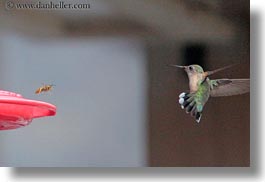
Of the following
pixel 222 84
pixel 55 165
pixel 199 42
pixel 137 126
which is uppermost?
pixel 199 42

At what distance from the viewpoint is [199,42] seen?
3006mm

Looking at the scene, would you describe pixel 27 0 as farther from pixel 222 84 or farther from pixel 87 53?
pixel 222 84

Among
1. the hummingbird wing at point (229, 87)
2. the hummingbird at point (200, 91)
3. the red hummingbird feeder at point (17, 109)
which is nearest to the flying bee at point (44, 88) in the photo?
the hummingbird at point (200, 91)

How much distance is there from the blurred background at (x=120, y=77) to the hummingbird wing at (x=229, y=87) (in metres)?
0.03

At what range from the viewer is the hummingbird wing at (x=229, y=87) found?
2.98 m

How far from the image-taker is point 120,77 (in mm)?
2986

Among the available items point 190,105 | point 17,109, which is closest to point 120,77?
point 190,105

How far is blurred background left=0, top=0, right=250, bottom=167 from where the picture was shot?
2.98 meters

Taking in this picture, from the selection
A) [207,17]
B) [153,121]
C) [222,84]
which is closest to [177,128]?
[153,121]

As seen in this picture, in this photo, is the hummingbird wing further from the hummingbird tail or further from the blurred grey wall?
the blurred grey wall

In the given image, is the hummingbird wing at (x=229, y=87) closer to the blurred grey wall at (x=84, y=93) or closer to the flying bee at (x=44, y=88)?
the blurred grey wall at (x=84, y=93)

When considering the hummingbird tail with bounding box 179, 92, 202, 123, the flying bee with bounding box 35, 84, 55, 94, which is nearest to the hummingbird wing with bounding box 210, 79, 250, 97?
the hummingbird tail with bounding box 179, 92, 202, 123

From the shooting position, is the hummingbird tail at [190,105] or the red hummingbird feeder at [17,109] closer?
the red hummingbird feeder at [17,109]

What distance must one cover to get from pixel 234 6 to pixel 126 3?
52 cm
